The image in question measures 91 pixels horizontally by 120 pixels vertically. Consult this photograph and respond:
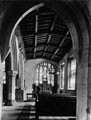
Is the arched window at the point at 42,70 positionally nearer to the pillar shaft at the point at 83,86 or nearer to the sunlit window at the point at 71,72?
the sunlit window at the point at 71,72

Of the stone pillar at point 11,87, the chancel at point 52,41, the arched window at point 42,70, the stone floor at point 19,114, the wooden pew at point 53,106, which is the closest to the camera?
the chancel at point 52,41

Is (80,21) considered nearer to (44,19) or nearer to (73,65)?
(44,19)

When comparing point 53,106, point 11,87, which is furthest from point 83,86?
point 11,87

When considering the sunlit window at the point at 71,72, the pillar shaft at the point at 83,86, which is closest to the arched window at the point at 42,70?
the sunlit window at the point at 71,72

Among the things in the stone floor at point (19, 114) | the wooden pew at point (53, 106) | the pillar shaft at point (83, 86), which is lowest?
the stone floor at point (19, 114)

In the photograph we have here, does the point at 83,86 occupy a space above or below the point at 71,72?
below

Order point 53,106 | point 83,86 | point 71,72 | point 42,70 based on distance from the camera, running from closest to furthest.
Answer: point 83,86
point 53,106
point 71,72
point 42,70

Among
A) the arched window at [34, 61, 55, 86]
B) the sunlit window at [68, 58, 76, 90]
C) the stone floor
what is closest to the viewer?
the stone floor

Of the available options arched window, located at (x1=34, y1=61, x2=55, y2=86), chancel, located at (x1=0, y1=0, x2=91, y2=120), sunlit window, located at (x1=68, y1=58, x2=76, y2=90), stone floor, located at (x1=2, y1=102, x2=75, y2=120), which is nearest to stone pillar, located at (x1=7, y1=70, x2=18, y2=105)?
chancel, located at (x1=0, y1=0, x2=91, y2=120)

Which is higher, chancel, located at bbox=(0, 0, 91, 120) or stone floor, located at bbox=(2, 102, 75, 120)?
chancel, located at bbox=(0, 0, 91, 120)

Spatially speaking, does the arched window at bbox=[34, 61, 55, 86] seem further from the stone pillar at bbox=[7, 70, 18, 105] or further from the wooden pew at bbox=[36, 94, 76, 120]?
the wooden pew at bbox=[36, 94, 76, 120]

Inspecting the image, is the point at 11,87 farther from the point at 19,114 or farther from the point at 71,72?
the point at 71,72

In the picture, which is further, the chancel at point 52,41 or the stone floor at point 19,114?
the stone floor at point 19,114

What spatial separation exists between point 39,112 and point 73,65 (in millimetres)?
8995
